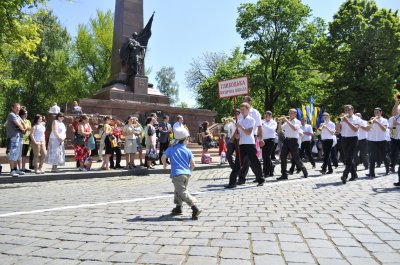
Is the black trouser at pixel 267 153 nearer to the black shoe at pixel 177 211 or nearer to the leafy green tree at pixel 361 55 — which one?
the black shoe at pixel 177 211

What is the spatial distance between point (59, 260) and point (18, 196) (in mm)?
4599

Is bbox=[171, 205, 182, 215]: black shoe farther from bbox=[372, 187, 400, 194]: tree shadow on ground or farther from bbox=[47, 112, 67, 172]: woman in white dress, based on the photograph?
Result: bbox=[47, 112, 67, 172]: woman in white dress

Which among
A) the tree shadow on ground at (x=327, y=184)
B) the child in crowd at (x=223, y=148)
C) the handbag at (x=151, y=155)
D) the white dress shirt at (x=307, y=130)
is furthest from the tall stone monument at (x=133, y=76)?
the tree shadow on ground at (x=327, y=184)

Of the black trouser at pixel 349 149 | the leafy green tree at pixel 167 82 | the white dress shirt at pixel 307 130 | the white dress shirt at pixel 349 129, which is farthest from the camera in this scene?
the leafy green tree at pixel 167 82

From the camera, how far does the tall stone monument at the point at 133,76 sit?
22.0 metres

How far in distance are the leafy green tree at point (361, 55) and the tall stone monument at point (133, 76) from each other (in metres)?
14.6

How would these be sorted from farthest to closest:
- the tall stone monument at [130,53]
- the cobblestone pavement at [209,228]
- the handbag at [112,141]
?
the tall stone monument at [130,53] → the handbag at [112,141] → the cobblestone pavement at [209,228]

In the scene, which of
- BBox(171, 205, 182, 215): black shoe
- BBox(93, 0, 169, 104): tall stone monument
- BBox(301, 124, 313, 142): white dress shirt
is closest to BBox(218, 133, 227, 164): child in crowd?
BBox(301, 124, 313, 142): white dress shirt

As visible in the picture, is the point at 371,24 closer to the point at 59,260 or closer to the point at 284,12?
the point at 284,12

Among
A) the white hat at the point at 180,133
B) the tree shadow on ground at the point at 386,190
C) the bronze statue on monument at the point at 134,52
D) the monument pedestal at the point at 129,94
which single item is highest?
the bronze statue on monument at the point at 134,52

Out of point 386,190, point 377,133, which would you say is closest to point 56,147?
point 386,190

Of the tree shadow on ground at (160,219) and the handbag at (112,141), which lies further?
the handbag at (112,141)

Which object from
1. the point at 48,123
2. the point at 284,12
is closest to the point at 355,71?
the point at 284,12

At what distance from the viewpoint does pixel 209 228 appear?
173 inches
